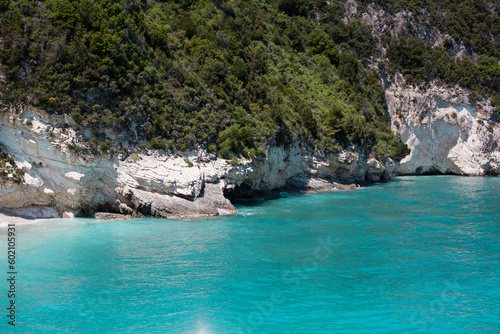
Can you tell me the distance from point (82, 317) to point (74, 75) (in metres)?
20.5

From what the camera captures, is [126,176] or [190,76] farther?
[190,76]

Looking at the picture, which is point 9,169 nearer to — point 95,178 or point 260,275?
point 95,178

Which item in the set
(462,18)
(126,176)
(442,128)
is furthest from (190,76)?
(462,18)

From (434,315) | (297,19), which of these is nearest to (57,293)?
(434,315)

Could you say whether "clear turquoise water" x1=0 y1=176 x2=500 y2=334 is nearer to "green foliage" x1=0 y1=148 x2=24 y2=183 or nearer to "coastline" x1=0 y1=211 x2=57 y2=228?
"coastline" x1=0 y1=211 x2=57 y2=228

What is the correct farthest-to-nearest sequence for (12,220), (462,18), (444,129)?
1. (462,18)
2. (444,129)
3. (12,220)

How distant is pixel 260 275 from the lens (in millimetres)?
16875

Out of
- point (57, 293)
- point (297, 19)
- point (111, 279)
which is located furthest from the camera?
point (297, 19)

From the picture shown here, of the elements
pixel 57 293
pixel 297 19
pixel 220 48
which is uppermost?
pixel 297 19

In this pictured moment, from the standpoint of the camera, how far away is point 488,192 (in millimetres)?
43344

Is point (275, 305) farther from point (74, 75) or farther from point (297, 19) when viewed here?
point (297, 19)

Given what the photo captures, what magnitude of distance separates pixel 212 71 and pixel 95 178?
1678cm

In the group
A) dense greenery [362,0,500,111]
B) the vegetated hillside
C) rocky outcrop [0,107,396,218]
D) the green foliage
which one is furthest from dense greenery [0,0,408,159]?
dense greenery [362,0,500,111]

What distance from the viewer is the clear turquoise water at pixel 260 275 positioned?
42.5ft
